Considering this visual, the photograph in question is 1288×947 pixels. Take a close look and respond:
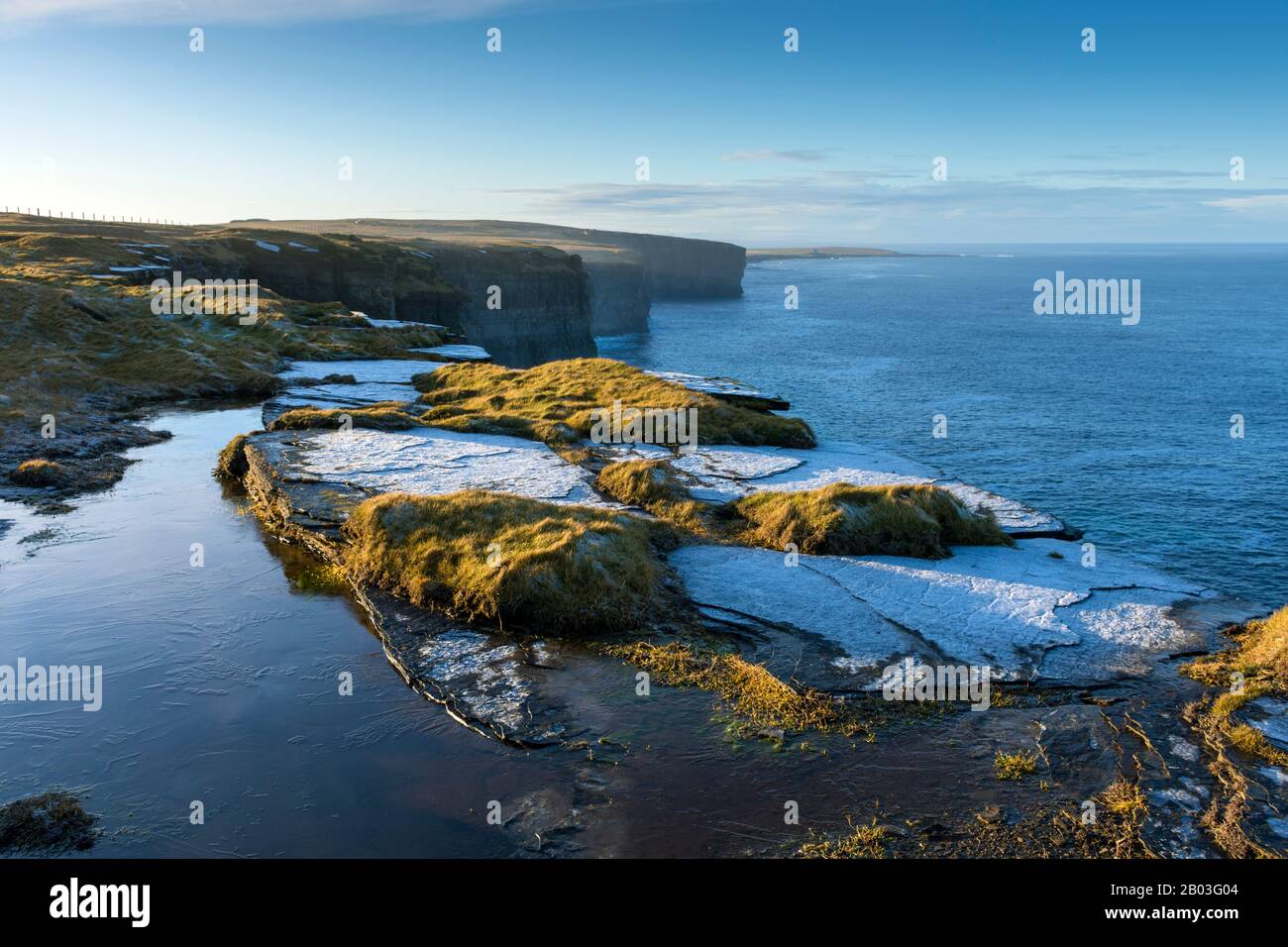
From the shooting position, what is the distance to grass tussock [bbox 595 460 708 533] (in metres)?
26.7

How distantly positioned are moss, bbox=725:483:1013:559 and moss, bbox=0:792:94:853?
54.7 ft

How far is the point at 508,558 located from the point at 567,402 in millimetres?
21019

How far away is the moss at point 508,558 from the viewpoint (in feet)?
65.8

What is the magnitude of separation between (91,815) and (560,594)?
9745mm

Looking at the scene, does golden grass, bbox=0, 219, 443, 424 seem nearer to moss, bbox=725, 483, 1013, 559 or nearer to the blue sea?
moss, bbox=725, 483, 1013, 559

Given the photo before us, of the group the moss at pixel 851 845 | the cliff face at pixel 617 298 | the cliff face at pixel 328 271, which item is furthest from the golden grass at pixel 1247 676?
the cliff face at pixel 617 298

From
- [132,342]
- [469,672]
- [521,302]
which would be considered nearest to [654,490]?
[469,672]

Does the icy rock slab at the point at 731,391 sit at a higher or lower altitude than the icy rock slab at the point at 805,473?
higher

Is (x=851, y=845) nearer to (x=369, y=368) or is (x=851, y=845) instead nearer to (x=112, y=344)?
(x=369, y=368)

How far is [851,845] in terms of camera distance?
12.5 m

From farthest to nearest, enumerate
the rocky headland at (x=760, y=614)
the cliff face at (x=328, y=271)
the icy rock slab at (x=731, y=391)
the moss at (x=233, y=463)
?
the cliff face at (x=328, y=271), the icy rock slab at (x=731, y=391), the moss at (x=233, y=463), the rocky headland at (x=760, y=614)

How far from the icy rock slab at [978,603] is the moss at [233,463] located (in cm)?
1903

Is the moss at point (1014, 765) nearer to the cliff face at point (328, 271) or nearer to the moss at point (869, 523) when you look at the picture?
the moss at point (869, 523)

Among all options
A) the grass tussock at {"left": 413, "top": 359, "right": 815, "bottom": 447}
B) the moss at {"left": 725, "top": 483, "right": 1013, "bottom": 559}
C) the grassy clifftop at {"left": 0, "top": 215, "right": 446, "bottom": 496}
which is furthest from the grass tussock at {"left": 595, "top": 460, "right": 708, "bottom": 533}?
the grassy clifftop at {"left": 0, "top": 215, "right": 446, "bottom": 496}
